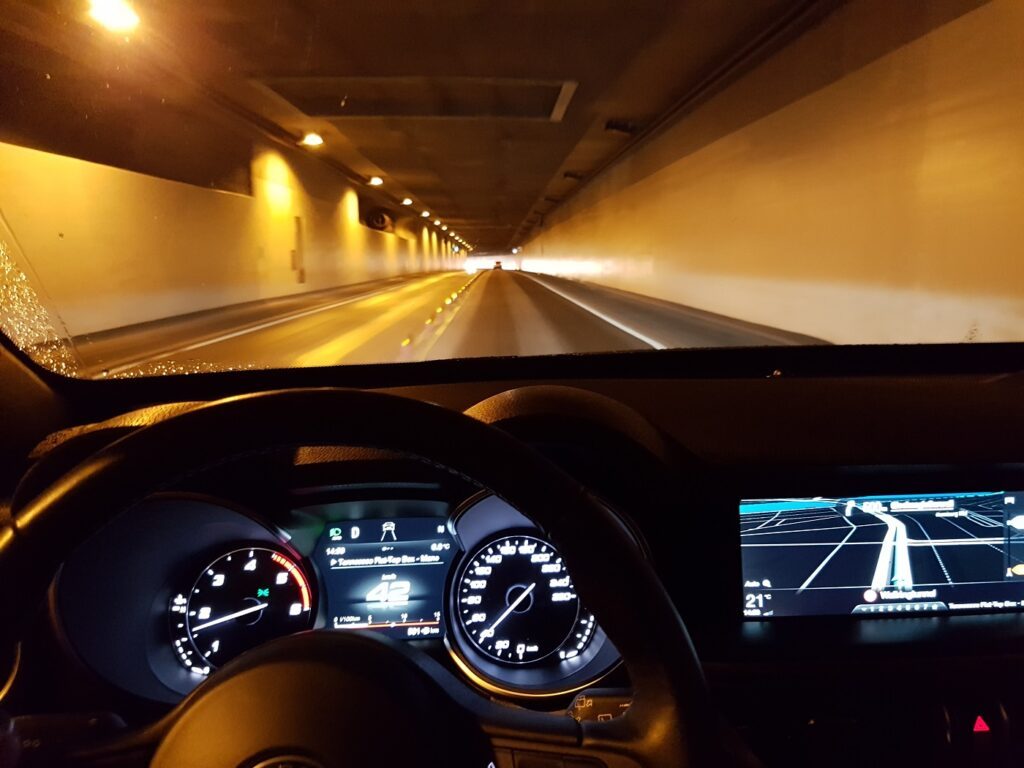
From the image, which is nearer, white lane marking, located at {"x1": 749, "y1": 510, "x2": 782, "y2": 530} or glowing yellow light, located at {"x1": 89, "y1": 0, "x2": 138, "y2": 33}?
white lane marking, located at {"x1": 749, "y1": 510, "x2": 782, "y2": 530}

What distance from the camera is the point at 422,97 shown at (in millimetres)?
6434

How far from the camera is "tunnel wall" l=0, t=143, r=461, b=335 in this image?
3818 millimetres

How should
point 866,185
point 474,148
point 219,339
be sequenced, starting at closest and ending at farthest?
point 219,339, point 866,185, point 474,148

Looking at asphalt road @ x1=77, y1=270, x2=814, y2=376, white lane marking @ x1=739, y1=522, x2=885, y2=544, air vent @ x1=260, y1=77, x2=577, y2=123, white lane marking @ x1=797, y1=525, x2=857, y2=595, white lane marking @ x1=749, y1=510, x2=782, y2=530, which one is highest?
air vent @ x1=260, y1=77, x2=577, y2=123

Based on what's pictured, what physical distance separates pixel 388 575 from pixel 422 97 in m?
4.80

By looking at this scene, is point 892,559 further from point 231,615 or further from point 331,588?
point 231,615

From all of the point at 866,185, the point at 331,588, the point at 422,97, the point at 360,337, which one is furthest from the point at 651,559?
the point at 422,97

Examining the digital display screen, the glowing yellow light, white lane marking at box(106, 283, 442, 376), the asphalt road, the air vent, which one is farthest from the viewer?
the air vent

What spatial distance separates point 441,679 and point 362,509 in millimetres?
949

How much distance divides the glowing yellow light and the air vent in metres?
1.12

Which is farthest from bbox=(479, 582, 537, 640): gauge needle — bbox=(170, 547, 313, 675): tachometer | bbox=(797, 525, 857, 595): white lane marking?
bbox=(797, 525, 857, 595): white lane marking

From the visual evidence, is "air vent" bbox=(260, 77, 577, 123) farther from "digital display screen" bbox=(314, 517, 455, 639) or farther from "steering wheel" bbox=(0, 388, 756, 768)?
"steering wheel" bbox=(0, 388, 756, 768)

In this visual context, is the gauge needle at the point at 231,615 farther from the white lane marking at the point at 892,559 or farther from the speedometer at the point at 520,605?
the white lane marking at the point at 892,559

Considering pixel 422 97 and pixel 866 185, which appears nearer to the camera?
pixel 866 185
